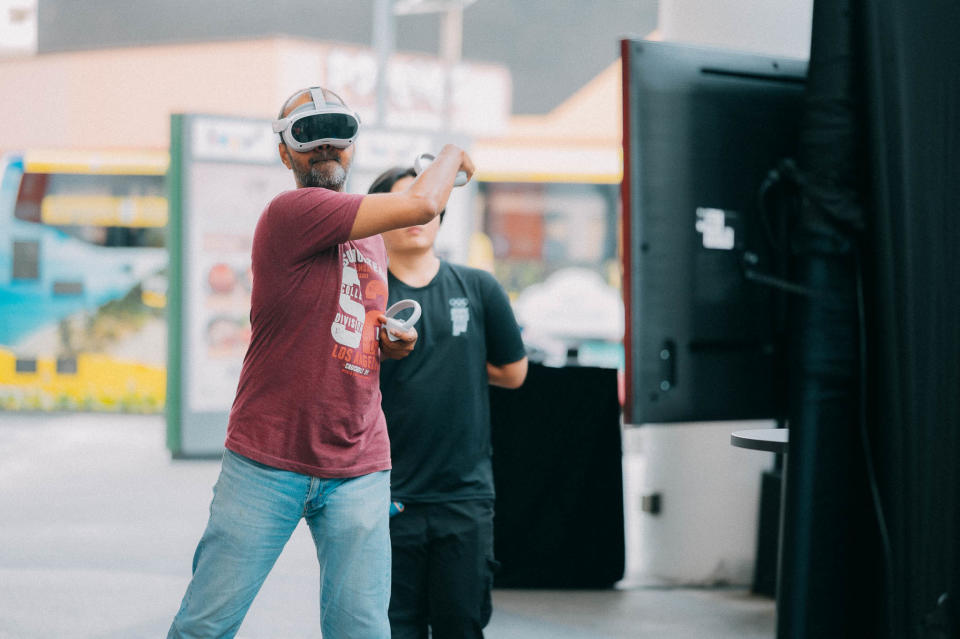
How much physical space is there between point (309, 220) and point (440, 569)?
1163 mm

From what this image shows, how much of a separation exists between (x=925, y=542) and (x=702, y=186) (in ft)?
2.70

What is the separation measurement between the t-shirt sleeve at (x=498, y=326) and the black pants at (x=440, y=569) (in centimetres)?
48

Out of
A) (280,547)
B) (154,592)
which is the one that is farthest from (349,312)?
(154,592)

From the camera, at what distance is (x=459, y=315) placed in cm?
321

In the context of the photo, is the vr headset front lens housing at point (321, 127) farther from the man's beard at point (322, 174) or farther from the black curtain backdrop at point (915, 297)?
the black curtain backdrop at point (915, 297)

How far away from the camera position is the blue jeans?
2457mm

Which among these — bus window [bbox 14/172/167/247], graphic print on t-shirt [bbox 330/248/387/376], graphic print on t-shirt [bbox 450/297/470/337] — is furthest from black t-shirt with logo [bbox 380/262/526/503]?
bus window [bbox 14/172/167/247]

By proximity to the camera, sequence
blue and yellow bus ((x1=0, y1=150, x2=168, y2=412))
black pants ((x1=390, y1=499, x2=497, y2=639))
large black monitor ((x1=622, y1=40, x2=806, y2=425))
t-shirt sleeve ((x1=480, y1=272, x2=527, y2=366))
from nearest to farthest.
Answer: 1. large black monitor ((x1=622, y1=40, x2=806, y2=425))
2. black pants ((x1=390, y1=499, x2=497, y2=639))
3. t-shirt sleeve ((x1=480, y1=272, x2=527, y2=366))
4. blue and yellow bus ((x1=0, y1=150, x2=168, y2=412))

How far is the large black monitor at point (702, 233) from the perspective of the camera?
85.7 inches

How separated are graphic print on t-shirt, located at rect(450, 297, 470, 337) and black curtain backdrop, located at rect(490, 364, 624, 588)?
2.29 meters

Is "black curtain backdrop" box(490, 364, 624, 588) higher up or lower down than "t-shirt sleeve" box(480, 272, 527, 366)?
lower down

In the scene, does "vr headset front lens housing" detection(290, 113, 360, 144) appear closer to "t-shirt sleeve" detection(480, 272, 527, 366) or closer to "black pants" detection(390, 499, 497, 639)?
"t-shirt sleeve" detection(480, 272, 527, 366)

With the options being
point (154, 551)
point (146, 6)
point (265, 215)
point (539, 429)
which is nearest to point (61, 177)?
point (146, 6)

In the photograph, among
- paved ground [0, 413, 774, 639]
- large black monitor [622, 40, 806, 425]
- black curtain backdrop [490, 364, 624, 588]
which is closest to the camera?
large black monitor [622, 40, 806, 425]
